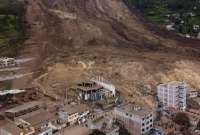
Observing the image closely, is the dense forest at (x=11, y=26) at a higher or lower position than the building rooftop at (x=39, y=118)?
higher

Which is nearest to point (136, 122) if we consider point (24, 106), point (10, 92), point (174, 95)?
point (174, 95)

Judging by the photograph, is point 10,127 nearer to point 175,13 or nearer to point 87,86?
point 87,86

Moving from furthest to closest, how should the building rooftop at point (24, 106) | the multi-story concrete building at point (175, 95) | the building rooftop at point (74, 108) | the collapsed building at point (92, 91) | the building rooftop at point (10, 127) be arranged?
the collapsed building at point (92, 91), the multi-story concrete building at point (175, 95), the building rooftop at point (24, 106), the building rooftop at point (74, 108), the building rooftop at point (10, 127)

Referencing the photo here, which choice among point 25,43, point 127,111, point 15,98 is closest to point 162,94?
point 127,111

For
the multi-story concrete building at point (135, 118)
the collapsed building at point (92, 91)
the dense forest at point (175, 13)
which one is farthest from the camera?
the dense forest at point (175, 13)

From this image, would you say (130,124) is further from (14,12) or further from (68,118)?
(14,12)

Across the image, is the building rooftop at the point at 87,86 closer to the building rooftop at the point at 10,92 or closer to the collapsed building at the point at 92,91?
the collapsed building at the point at 92,91

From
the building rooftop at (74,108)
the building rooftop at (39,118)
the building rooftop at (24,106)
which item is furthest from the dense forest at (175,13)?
the building rooftop at (39,118)
